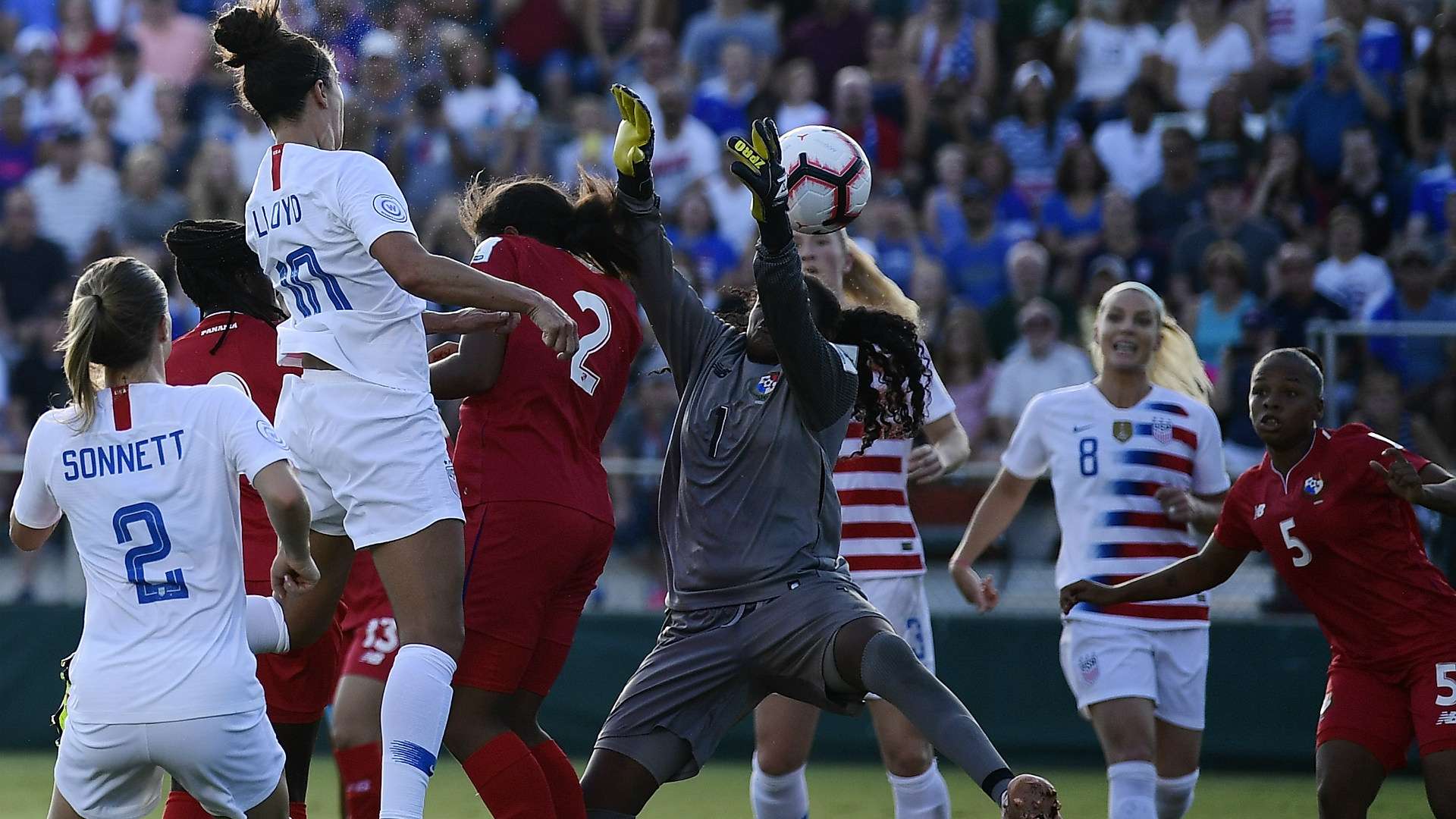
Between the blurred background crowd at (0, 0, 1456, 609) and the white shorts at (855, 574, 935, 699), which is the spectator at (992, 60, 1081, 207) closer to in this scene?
the blurred background crowd at (0, 0, 1456, 609)

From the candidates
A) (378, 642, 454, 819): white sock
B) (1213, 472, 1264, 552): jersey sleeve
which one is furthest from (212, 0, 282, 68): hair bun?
(1213, 472, 1264, 552): jersey sleeve

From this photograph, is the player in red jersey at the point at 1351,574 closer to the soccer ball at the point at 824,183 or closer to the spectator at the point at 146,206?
the soccer ball at the point at 824,183

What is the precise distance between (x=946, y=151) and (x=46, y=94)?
7.60m

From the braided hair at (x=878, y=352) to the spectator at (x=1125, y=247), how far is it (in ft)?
20.7

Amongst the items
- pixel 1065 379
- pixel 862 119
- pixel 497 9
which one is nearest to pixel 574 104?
pixel 497 9

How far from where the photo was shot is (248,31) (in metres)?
4.91

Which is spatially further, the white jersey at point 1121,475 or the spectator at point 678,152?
the spectator at point 678,152

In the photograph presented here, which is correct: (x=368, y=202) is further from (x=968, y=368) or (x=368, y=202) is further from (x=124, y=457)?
(x=968, y=368)

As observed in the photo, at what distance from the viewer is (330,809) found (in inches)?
331

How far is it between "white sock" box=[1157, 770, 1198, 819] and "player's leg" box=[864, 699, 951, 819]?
3.18 feet

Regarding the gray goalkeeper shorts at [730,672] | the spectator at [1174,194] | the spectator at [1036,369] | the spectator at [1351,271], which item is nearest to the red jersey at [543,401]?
the gray goalkeeper shorts at [730,672]

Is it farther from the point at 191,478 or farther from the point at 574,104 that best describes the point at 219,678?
the point at 574,104

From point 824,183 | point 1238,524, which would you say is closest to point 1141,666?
point 1238,524

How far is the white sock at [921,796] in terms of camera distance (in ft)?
20.7
